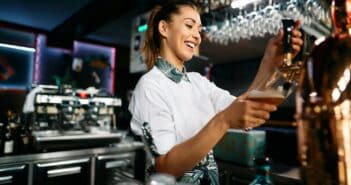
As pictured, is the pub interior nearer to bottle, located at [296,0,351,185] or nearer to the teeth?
bottle, located at [296,0,351,185]

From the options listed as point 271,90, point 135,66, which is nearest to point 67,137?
point 135,66

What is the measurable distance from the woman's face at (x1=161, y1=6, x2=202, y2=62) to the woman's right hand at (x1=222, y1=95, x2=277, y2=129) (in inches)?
20.5

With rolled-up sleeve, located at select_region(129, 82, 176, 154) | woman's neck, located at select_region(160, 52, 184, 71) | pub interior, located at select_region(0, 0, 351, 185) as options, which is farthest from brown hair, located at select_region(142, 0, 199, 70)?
pub interior, located at select_region(0, 0, 351, 185)

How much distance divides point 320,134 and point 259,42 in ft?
15.7

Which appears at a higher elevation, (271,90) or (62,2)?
(62,2)

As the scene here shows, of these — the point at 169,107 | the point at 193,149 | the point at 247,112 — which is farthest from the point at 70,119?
the point at 247,112

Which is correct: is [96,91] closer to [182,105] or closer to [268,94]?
[182,105]

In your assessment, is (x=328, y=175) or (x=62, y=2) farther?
(x=62, y=2)

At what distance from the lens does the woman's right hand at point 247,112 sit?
0.56m

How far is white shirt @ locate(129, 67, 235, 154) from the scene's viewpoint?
0.87m

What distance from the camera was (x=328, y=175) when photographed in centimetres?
50

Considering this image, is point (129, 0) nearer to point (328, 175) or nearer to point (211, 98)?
point (211, 98)

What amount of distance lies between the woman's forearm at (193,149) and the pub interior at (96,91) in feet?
0.50

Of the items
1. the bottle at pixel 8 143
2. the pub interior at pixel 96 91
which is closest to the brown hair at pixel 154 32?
the pub interior at pixel 96 91
